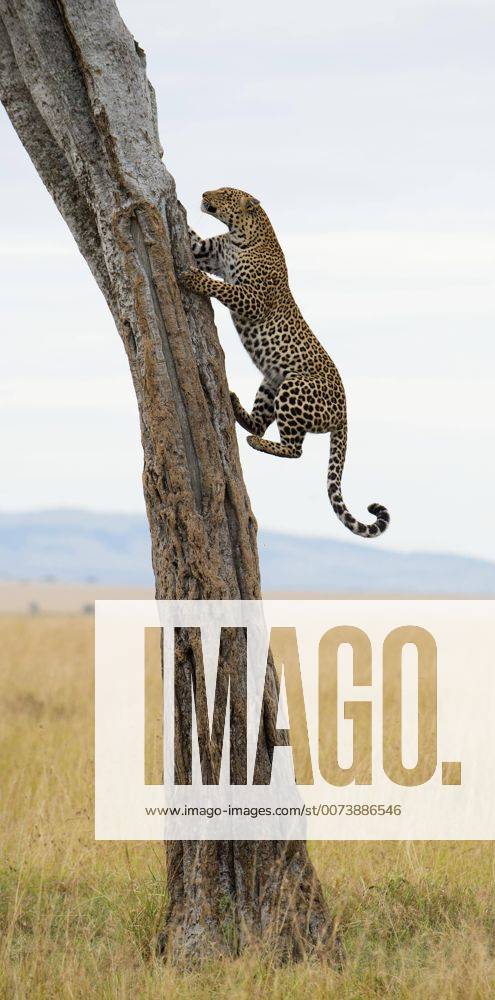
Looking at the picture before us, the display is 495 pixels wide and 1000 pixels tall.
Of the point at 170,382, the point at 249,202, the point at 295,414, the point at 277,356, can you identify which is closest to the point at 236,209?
the point at 249,202

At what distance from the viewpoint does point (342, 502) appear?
253 inches

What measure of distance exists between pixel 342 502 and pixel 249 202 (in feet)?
5.57

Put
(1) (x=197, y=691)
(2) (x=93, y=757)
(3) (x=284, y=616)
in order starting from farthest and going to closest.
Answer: (3) (x=284, y=616)
(2) (x=93, y=757)
(1) (x=197, y=691)

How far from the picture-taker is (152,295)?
530 cm

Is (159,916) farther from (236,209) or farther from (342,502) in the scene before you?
(236,209)

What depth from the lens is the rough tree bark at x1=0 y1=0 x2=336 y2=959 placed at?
5.25m

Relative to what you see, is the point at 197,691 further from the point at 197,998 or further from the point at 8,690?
the point at 8,690

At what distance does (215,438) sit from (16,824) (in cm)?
358

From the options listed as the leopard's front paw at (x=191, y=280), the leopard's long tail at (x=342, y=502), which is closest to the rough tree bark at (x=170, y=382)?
the leopard's front paw at (x=191, y=280)

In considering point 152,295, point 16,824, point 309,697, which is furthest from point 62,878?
point 309,697

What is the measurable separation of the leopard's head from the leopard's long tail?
1227mm

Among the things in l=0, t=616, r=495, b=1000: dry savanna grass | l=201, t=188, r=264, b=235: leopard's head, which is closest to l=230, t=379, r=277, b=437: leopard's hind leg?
l=201, t=188, r=264, b=235: leopard's head

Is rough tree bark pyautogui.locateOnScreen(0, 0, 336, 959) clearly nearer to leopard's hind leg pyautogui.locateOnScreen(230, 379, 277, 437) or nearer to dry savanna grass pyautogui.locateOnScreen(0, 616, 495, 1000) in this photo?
dry savanna grass pyautogui.locateOnScreen(0, 616, 495, 1000)

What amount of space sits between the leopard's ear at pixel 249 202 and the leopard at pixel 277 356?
29 centimetres
